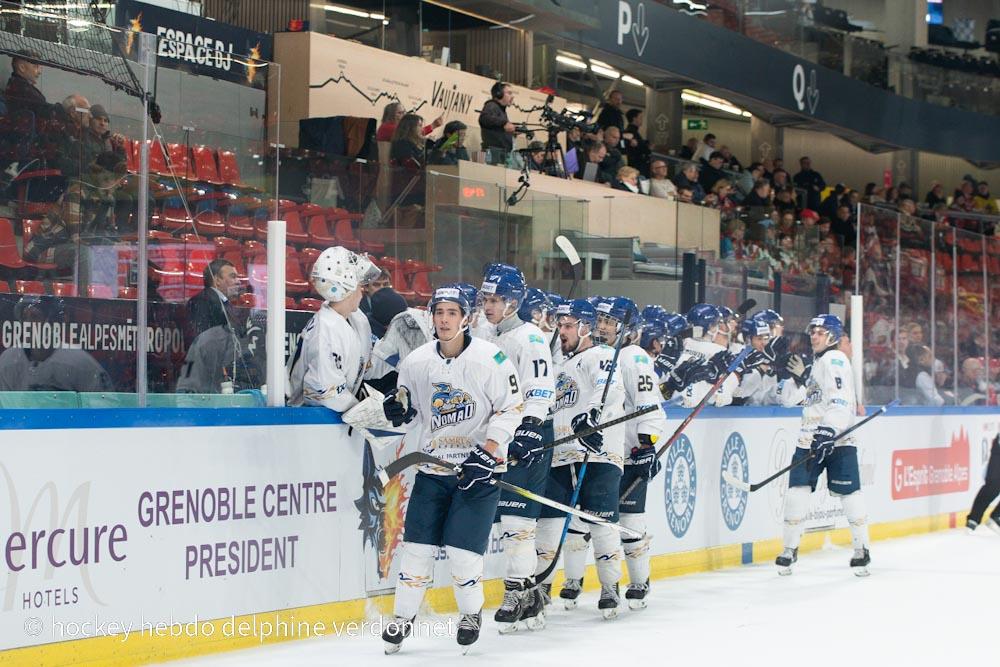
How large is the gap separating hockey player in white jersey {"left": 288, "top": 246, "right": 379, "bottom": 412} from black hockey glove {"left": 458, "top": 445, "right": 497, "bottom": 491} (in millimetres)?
808

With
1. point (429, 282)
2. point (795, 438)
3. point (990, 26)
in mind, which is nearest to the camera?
point (429, 282)

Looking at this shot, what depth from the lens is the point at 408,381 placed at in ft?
19.2

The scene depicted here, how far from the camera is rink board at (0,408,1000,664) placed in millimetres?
4832

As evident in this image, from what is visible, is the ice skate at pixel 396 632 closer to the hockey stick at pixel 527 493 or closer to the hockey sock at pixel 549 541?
the hockey stick at pixel 527 493

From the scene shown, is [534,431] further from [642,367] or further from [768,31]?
[768,31]

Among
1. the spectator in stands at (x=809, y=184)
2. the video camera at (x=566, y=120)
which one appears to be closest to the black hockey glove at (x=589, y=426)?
the video camera at (x=566, y=120)

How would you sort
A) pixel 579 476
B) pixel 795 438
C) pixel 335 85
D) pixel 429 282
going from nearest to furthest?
pixel 579 476
pixel 429 282
pixel 795 438
pixel 335 85

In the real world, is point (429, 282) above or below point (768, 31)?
below

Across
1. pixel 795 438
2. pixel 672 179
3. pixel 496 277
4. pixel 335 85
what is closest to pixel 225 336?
pixel 496 277

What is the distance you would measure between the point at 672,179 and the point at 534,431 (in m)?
10.3

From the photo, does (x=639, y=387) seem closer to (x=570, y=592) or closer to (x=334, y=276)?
(x=570, y=592)

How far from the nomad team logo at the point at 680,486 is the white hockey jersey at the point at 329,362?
2772 millimetres

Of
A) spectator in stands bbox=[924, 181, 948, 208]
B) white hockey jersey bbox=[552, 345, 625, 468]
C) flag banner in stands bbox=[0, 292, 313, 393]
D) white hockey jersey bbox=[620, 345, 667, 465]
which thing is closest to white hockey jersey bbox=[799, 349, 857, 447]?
white hockey jersey bbox=[620, 345, 667, 465]

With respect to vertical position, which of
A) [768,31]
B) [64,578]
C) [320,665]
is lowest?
[320,665]
